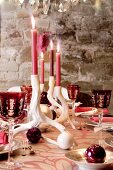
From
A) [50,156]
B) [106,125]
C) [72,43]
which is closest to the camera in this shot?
[50,156]

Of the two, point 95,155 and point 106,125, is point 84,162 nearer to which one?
point 95,155

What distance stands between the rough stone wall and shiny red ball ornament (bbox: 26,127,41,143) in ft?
7.84

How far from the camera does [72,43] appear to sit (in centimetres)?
363

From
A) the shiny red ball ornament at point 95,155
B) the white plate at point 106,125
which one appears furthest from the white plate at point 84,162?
the white plate at point 106,125

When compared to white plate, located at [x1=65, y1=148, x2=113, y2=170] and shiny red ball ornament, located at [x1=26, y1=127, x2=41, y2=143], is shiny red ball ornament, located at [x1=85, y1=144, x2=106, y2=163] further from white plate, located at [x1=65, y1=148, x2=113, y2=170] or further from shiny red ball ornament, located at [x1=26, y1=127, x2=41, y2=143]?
shiny red ball ornament, located at [x1=26, y1=127, x2=41, y2=143]

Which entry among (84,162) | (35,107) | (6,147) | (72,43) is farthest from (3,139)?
(72,43)

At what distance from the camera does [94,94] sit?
1395 mm

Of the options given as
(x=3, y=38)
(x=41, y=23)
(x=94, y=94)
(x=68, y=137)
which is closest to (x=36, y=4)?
(x=41, y=23)

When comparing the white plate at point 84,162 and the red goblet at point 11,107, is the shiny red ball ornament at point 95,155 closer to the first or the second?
the white plate at point 84,162

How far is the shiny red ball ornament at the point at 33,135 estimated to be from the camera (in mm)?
1255

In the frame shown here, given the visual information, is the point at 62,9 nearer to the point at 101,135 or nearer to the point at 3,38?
the point at 3,38

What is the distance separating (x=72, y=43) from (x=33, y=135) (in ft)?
8.14

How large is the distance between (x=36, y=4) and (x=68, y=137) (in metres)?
2.53

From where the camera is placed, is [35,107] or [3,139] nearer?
[3,139]
